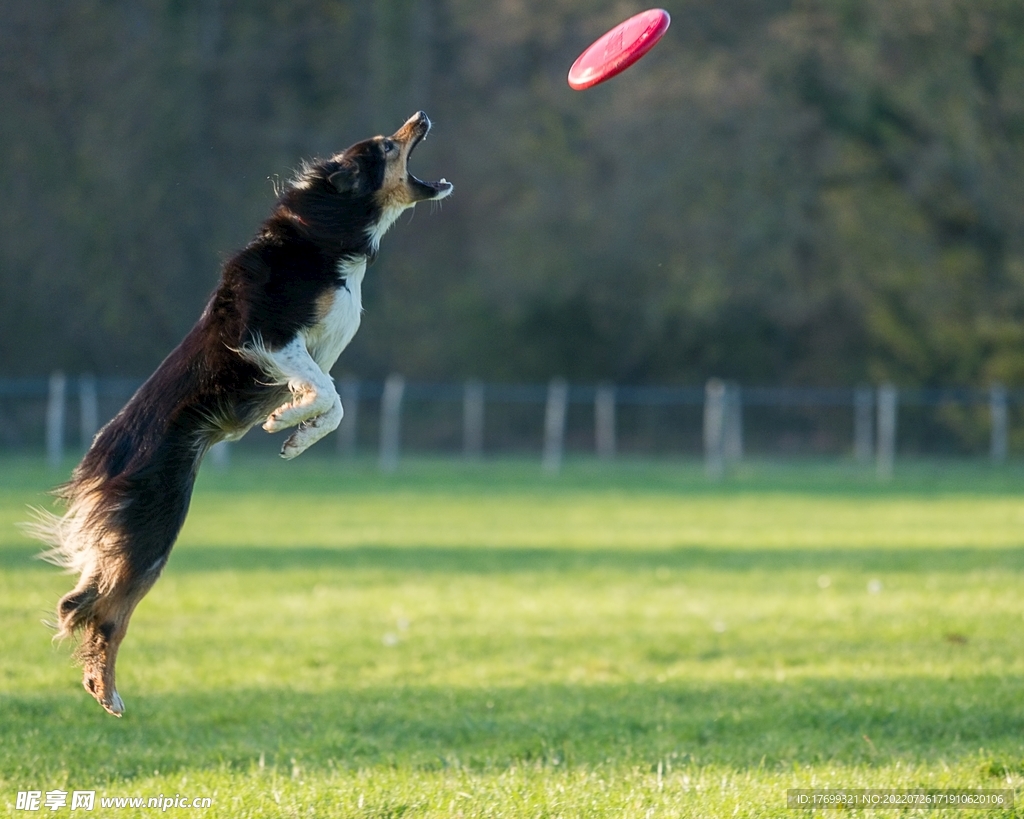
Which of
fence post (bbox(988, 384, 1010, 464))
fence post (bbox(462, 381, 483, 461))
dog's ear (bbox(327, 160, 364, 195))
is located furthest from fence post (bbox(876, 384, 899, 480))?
dog's ear (bbox(327, 160, 364, 195))

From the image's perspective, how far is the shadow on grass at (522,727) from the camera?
5.69 metres

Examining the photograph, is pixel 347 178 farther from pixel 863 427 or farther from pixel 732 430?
pixel 863 427

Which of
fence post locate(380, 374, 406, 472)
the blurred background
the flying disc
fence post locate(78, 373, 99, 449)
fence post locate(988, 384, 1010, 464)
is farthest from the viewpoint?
the blurred background

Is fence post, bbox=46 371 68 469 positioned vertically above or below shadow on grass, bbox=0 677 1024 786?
above

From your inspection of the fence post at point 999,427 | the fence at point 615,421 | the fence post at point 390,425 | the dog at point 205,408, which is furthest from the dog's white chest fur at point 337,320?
the fence post at point 999,427

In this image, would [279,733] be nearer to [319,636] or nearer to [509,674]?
[509,674]

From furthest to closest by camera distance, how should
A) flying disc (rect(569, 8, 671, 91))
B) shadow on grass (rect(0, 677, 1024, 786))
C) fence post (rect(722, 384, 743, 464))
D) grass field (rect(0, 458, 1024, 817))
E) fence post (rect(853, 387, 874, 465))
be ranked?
1. fence post (rect(853, 387, 874, 465))
2. fence post (rect(722, 384, 743, 464))
3. flying disc (rect(569, 8, 671, 91))
4. shadow on grass (rect(0, 677, 1024, 786))
5. grass field (rect(0, 458, 1024, 817))

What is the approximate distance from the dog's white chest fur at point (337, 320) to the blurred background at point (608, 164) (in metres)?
27.7

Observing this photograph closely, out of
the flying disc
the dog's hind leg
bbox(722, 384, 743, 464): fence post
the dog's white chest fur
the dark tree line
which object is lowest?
the dog's hind leg

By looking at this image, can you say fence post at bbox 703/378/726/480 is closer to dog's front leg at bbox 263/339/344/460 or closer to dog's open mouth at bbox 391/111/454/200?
dog's open mouth at bbox 391/111/454/200

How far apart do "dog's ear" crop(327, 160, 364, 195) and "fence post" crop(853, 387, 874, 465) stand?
26.0 m

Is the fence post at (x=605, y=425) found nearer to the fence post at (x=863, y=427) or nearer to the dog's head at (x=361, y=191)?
the fence post at (x=863, y=427)

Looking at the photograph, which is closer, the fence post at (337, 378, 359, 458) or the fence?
the fence

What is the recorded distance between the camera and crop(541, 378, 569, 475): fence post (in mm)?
30297
